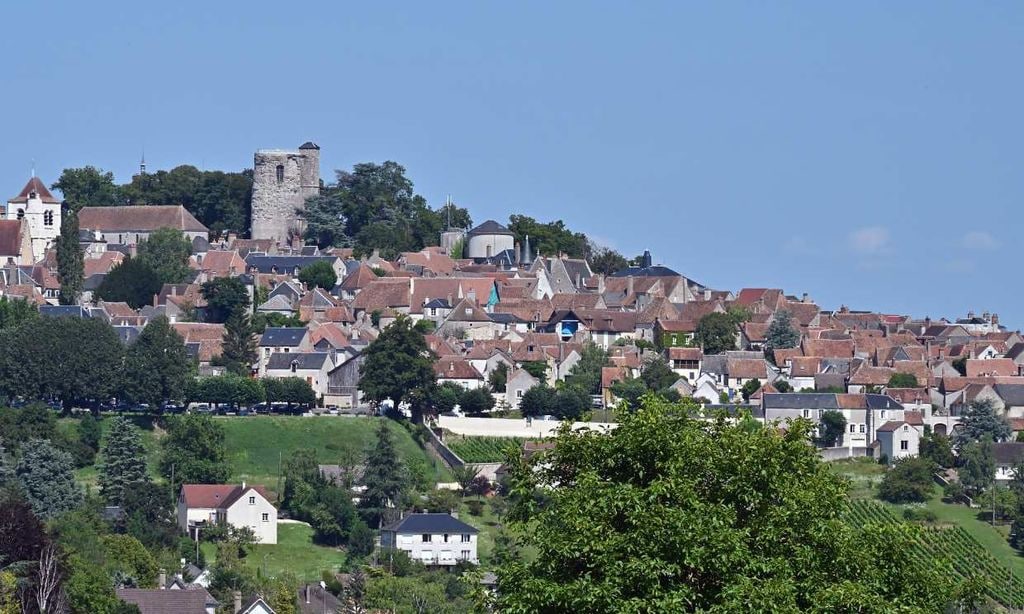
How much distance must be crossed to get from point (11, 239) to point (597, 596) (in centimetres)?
6678

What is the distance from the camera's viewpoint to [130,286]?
78562 millimetres

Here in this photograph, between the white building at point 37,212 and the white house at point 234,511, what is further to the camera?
the white building at point 37,212

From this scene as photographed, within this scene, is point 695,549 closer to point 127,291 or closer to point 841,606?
point 841,606

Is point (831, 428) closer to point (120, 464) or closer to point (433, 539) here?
point (433, 539)

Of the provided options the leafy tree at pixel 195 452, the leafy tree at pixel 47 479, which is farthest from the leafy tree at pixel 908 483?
the leafy tree at pixel 47 479

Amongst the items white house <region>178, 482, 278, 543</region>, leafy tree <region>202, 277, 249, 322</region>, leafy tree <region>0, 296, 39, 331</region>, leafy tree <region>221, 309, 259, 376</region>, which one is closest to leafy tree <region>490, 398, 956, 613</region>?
white house <region>178, 482, 278, 543</region>

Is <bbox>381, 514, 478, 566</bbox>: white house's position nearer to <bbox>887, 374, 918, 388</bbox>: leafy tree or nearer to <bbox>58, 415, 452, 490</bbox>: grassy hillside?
<bbox>58, 415, 452, 490</bbox>: grassy hillside

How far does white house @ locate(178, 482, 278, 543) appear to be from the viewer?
2094 inches

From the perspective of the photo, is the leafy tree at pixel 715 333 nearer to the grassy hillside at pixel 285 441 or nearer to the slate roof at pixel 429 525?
the grassy hillside at pixel 285 441

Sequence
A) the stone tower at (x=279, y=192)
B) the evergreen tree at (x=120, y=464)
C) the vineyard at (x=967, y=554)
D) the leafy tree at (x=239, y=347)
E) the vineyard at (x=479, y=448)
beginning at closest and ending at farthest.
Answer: the vineyard at (x=967, y=554) → the evergreen tree at (x=120, y=464) → the vineyard at (x=479, y=448) → the leafy tree at (x=239, y=347) → the stone tower at (x=279, y=192)

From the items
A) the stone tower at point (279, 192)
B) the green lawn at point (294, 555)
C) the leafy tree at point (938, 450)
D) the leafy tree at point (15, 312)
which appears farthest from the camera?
the stone tower at point (279, 192)

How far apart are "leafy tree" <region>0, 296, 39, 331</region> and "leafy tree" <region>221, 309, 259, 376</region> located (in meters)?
5.76

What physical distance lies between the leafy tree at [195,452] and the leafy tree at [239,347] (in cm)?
822

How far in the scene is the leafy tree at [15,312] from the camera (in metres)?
68.3
